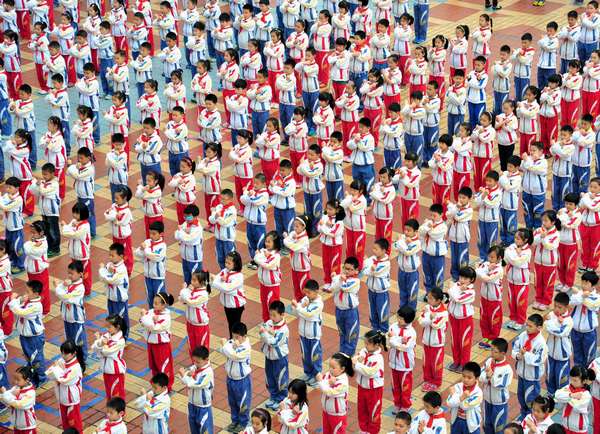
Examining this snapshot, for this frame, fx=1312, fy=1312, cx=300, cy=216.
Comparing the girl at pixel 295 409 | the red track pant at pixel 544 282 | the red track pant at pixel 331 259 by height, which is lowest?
Result: the red track pant at pixel 544 282

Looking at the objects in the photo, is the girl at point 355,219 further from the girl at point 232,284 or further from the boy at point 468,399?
the boy at point 468,399

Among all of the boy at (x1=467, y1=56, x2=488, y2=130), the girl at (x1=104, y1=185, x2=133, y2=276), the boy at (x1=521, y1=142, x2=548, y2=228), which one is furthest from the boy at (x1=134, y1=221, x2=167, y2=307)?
the boy at (x1=467, y1=56, x2=488, y2=130)

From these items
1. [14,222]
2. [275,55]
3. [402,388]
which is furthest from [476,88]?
[14,222]

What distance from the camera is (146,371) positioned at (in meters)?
18.8

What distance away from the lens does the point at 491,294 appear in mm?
18812

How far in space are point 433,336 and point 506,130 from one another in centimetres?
663

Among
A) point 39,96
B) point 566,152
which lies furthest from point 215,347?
point 39,96

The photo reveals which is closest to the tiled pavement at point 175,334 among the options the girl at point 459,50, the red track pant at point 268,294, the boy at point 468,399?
the red track pant at point 268,294

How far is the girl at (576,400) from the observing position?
16.0 m

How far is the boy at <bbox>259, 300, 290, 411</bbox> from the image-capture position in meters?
17.3

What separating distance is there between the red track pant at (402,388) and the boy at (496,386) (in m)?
1.07

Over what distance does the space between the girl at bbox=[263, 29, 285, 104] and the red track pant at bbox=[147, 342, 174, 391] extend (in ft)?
29.6

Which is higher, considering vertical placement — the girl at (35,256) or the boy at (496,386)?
the girl at (35,256)

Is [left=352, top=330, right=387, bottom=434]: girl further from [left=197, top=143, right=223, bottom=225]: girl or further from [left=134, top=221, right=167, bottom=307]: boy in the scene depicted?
[left=197, top=143, right=223, bottom=225]: girl
